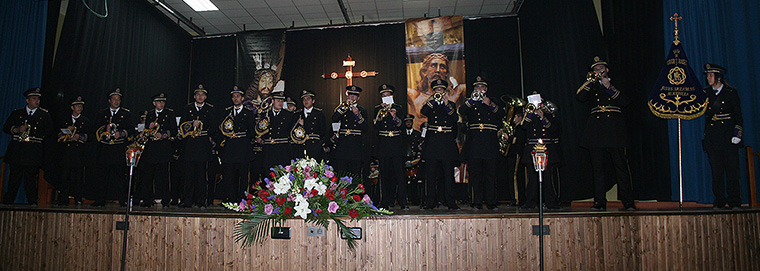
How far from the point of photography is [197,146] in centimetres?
639

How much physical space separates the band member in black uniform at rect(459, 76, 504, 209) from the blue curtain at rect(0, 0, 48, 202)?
27.0 ft

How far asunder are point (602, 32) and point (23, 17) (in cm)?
1102

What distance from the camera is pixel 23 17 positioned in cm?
889

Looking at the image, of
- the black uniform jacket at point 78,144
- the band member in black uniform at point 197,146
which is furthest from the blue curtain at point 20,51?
the band member in black uniform at point 197,146

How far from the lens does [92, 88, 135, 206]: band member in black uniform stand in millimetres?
6820

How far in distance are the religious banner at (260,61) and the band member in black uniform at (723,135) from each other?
8.71 metres

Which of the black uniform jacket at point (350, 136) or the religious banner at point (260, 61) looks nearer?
the black uniform jacket at point (350, 136)

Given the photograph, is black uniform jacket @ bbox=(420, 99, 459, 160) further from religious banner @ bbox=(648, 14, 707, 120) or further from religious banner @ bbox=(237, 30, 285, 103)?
religious banner @ bbox=(237, 30, 285, 103)

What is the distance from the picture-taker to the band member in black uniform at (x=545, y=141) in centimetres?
570

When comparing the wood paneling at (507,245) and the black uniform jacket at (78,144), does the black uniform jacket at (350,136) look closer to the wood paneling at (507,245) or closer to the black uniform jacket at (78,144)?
the wood paneling at (507,245)

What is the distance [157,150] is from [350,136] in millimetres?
2894

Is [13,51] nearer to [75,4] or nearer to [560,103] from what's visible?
[75,4]

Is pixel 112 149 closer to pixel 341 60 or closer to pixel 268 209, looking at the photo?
pixel 268 209

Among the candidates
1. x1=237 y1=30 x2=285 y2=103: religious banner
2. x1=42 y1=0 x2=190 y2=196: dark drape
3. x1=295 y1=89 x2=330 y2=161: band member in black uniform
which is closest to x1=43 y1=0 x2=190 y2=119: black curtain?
x1=42 y1=0 x2=190 y2=196: dark drape
